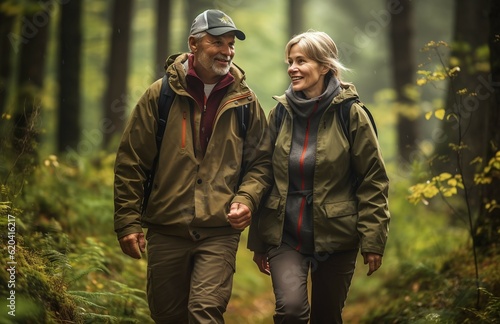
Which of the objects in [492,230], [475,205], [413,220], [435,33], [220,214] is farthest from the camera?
[435,33]

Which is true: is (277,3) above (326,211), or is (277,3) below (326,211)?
above

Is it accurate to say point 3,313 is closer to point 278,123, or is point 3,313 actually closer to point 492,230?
point 278,123

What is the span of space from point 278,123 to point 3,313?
9.15 ft

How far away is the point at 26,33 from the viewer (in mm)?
12438

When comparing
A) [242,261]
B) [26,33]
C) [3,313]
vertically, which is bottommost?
[242,261]

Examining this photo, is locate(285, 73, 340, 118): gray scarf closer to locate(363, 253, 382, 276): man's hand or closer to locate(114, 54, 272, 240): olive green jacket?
locate(114, 54, 272, 240): olive green jacket

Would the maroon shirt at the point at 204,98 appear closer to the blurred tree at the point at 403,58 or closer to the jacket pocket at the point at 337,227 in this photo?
the jacket pocket at the point at 337,227

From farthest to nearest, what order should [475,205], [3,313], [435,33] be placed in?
[435,33]
[475,205]
[3,313]

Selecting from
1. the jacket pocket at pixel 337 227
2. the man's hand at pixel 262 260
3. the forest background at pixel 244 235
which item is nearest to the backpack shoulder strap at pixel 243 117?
the jacket pocket at pixel 337 227

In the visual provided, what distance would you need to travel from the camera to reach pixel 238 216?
495 cm

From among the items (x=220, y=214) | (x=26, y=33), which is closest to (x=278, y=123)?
(x=220, y=214)

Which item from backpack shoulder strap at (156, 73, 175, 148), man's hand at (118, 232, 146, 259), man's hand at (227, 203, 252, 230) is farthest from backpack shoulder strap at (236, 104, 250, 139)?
man's hand at (118, 232, 146, 259)

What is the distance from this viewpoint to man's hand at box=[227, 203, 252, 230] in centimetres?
495

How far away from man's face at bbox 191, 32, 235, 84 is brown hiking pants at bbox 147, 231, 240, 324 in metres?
1.37
